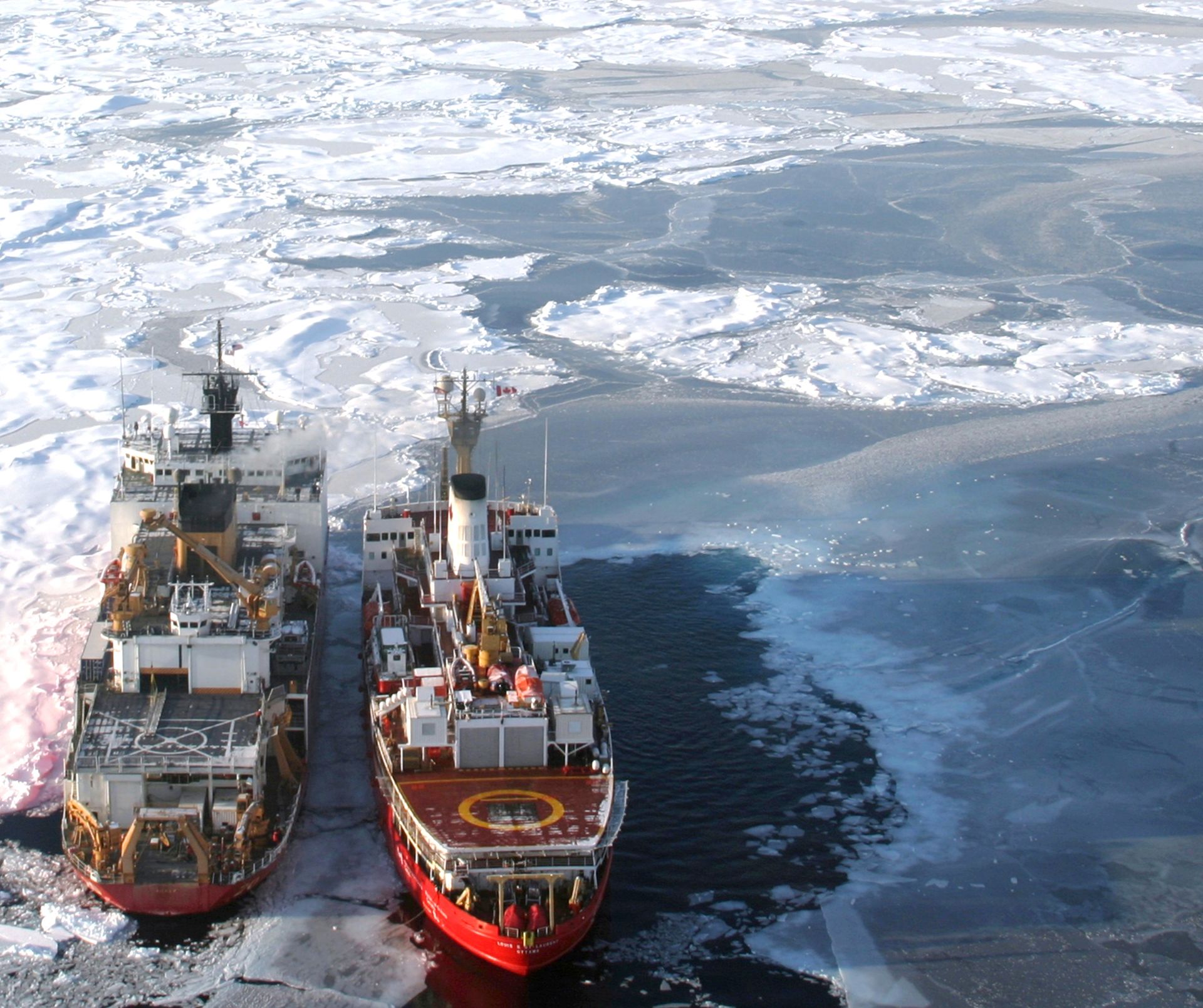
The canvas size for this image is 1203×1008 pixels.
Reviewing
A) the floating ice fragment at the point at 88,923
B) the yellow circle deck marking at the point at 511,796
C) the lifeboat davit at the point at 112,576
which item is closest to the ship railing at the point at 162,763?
the floating ice fragment at the point at 88,923

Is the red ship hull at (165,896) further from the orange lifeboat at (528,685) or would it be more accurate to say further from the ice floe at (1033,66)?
the ice floe at (1033,66)

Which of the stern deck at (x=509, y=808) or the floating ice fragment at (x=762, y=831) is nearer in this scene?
the stern deck at (x=509, y=808)

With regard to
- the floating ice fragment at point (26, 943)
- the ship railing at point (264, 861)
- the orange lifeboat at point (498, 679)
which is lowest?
the floating ice fragment at point (26, 943)

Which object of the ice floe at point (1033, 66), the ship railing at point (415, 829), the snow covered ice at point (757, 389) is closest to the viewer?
the ship railing at point (415, 829)

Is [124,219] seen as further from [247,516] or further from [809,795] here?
[809,795]

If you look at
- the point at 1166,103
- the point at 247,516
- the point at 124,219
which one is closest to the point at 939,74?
the point at 1166,103

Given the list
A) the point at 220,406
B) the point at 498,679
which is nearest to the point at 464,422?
the point at 220,406
